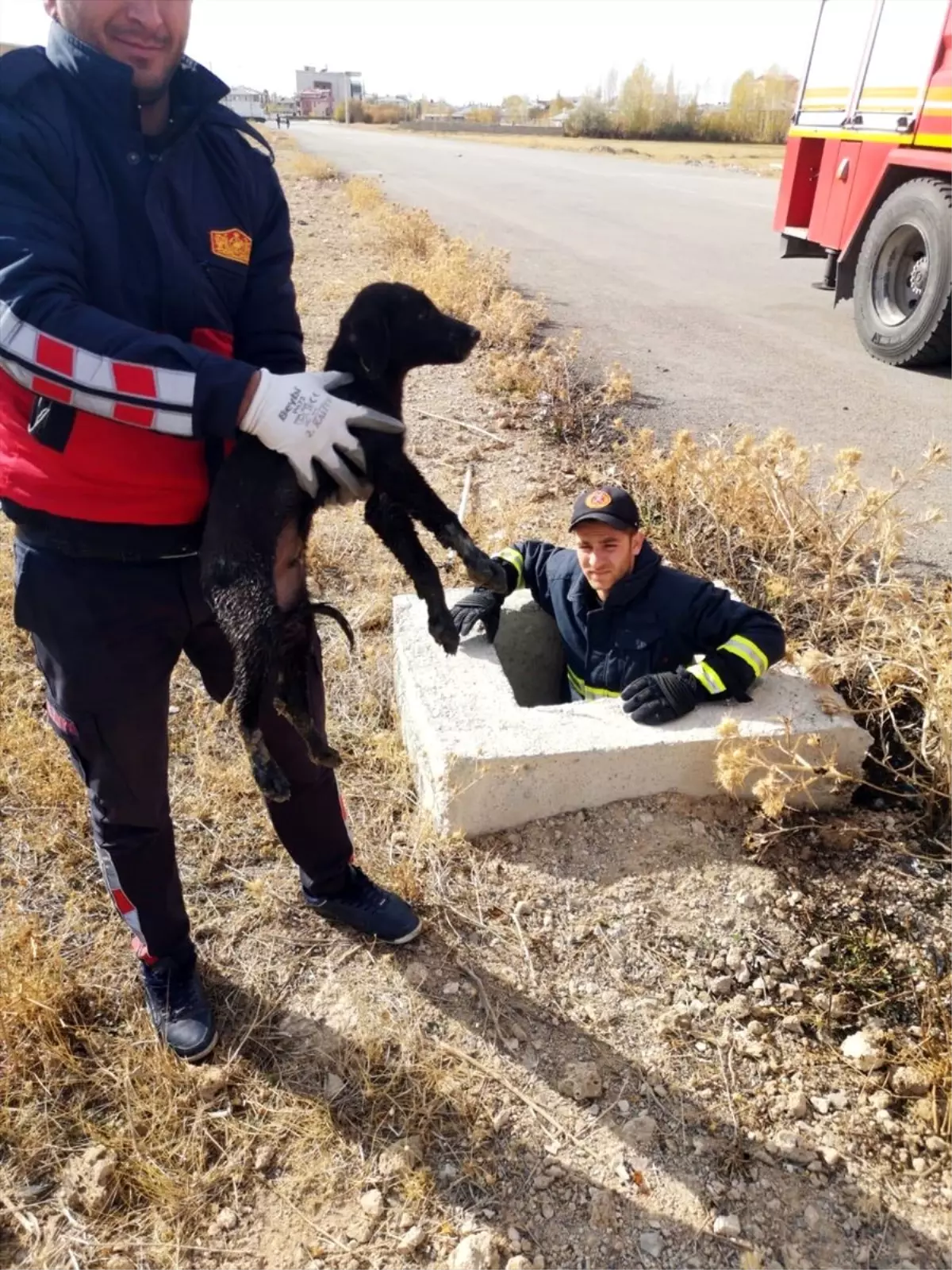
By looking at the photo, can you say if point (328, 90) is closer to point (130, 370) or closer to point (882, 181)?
point (882, 181)

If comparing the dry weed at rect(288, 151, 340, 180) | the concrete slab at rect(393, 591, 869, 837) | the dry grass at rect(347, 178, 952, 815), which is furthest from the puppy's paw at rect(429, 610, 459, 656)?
the dry weed at rect(288, 151, 340, 180)

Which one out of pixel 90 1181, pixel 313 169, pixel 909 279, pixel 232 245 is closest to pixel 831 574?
pixel 232 245

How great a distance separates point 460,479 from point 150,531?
11.5ft

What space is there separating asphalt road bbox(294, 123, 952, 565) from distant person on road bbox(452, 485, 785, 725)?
195 centimetres

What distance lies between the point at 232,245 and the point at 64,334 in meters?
0.51

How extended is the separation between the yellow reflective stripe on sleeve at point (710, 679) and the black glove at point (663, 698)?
0.02m

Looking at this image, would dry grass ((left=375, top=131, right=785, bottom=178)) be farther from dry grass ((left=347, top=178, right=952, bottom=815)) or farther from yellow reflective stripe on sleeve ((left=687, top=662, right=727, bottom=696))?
yellow reflective stripe on sleeve ((left=687, top=662, right=727, bottom=696))

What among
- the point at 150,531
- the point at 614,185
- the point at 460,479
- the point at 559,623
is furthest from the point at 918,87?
the point at 614,185

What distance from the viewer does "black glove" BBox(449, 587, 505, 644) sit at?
330 cm

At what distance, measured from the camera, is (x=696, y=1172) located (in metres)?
2.03

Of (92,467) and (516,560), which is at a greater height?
(92,467)

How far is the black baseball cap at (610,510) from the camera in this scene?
3.06 metres

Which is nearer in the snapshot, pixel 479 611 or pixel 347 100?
pixel 479 611

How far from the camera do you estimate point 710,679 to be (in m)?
2.88
